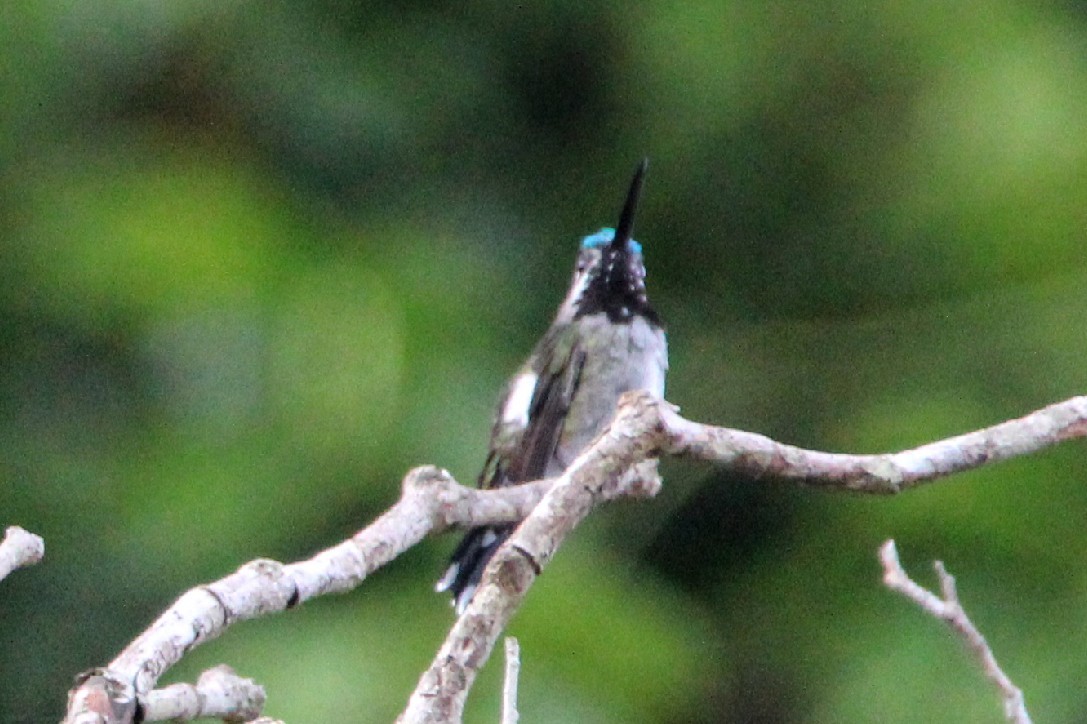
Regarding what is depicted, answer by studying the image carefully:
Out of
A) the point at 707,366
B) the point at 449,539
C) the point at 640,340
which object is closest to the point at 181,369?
the point at 449,539

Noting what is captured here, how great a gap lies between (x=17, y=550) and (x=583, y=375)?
2.47m

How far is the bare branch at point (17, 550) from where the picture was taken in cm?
173

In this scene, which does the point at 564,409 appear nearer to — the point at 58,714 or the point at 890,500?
the point at 890,500

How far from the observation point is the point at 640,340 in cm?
415

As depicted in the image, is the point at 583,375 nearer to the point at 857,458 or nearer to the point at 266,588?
the point at 857,458

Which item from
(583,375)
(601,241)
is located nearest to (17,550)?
(583,375)

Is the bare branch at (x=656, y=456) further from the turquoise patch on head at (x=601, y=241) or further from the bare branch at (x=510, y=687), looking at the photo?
the turquoise patch on head at (x=601, y=241)

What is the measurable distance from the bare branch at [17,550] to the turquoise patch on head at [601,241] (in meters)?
2.69

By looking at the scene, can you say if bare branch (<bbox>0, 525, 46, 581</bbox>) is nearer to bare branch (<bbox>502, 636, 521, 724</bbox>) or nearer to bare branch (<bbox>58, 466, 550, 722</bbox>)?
bare branch (<bbox>58, 466, 550, 722</bbox>)

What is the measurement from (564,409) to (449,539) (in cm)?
40

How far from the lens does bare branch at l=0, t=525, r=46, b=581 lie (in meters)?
1.73

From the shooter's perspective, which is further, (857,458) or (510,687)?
(857,458)

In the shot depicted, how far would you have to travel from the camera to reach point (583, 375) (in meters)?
4.16

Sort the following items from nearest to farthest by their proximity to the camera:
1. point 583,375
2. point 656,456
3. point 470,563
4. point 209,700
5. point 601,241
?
point 209,700 < point 656,456 < point 470,563 < point 583,375 < point 601,241
